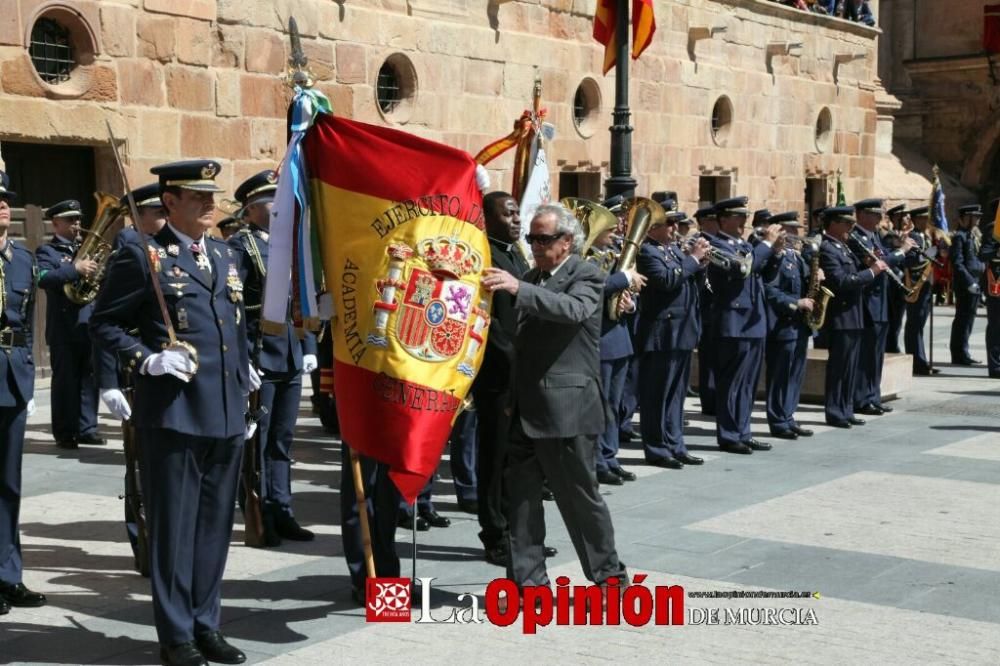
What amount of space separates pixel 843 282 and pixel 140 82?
716 cm

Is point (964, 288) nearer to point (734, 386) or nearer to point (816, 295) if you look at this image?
point (816, 295)

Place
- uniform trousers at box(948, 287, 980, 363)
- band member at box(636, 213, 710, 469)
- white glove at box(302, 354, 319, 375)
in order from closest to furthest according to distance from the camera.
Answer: white glove at box(302, 354, 319, 375) < band member at box(636, 213, 710, 469) < uniform trousers at box(948, 287, 980, 363)

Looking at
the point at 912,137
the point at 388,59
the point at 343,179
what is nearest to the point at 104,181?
the point at 388,59

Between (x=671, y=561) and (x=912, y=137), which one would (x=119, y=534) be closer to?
(x=671, y=561)

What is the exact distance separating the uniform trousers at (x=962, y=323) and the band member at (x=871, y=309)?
4.44 m

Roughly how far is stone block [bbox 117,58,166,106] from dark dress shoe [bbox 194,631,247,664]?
30.9 feet

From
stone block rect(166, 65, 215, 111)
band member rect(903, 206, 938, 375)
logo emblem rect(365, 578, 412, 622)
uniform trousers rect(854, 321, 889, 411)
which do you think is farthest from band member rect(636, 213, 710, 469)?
stone block rect(166, 65, 215, 111)

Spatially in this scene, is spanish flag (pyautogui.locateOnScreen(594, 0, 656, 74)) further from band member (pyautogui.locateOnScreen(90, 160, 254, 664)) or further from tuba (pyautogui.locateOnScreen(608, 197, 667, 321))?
band member (pyautogui.locateOnScreen(90, 160, 254, 664))

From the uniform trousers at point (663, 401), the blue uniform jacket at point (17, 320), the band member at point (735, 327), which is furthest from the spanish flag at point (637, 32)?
the blue uniform jacket at point (17, 320)

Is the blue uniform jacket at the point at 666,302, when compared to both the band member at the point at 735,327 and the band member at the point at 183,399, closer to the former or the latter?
the band member at the point at 735,327

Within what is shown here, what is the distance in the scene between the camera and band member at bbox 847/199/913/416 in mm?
13219

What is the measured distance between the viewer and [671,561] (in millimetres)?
7629

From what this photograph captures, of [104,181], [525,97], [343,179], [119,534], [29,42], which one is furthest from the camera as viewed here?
[525,97]

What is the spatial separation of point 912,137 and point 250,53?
25.3 metres
